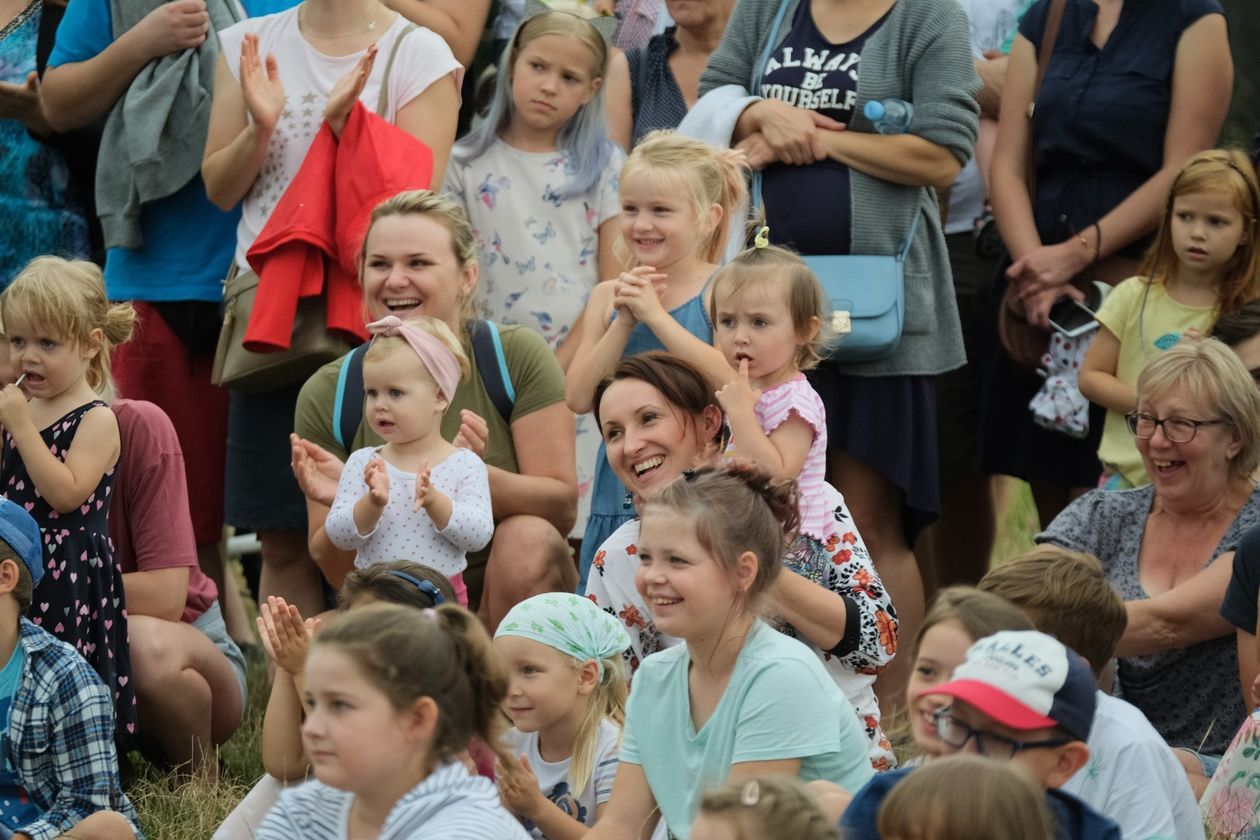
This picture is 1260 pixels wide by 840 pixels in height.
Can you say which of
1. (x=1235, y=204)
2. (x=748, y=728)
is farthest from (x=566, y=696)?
(x=1235, y=204)

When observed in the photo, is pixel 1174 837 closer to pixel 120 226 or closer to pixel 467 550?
pixel 467 550

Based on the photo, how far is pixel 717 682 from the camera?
12.3ft

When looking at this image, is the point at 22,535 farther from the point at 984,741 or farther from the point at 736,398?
the point at 984,741

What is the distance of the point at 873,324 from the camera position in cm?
525

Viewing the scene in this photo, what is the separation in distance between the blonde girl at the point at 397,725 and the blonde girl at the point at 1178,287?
264cm

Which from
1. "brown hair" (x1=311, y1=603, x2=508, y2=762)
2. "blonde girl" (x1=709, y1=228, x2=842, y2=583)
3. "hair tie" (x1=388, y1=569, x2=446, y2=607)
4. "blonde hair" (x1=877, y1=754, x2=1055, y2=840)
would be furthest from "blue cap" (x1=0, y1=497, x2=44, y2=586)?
"blonde hair" (x1=877, y1=754, x2=1055, y2=840)

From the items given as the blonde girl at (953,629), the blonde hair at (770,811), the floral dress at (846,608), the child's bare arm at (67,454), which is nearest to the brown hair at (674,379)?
the floral dress at (846,608)

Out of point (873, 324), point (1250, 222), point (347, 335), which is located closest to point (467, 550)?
point (347, 335)

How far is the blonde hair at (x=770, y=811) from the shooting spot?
2803 millimetres

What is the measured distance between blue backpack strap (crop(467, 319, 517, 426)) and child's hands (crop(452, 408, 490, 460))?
293mm

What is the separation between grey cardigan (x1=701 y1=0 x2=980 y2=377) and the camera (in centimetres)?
532

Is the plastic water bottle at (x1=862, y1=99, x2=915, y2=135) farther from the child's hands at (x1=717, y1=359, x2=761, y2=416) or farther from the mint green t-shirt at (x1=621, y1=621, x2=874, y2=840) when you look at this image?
the mint green t-shirt at (x1=621, y1=621, x2=874, y2=840)

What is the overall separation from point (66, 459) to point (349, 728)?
6.23 feet

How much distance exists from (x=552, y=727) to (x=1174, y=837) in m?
1.32
